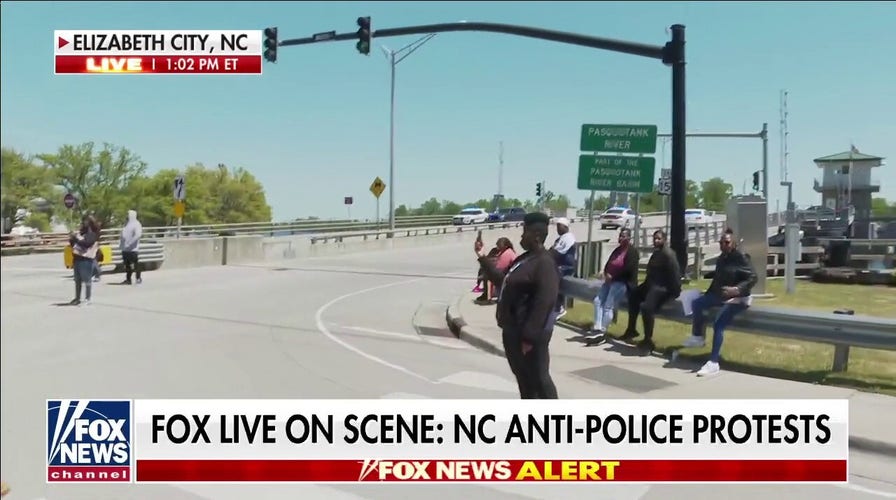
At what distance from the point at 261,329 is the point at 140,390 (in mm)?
4217

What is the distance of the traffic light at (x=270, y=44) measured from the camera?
17.5 m

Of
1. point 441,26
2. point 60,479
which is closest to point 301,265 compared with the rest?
point 441,26

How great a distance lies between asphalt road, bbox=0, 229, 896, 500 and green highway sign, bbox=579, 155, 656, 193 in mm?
3825

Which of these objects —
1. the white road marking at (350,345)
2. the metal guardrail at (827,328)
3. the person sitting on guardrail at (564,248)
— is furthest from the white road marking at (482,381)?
the person sitting on guardrail at (564,248)

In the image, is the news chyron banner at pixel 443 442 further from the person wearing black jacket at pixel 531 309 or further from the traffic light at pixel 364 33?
the traffic light at pixel 364 33

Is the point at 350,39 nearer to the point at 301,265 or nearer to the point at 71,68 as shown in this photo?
the point at 71,68

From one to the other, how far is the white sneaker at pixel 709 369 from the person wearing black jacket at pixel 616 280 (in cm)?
207

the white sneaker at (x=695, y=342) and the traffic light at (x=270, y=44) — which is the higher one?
the traffic light at (x=270, y=44)

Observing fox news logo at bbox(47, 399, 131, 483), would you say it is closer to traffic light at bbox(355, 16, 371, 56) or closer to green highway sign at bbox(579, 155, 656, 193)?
green highway sign at bbox(579, 155, 656, 193)

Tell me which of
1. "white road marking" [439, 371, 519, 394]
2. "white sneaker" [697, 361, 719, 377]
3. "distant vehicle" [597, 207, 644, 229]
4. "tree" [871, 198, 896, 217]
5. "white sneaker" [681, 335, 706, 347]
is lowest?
"white road marking" [439, 371, 519, 394]

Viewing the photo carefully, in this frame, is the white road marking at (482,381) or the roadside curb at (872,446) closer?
the roadside curb at (872,446)

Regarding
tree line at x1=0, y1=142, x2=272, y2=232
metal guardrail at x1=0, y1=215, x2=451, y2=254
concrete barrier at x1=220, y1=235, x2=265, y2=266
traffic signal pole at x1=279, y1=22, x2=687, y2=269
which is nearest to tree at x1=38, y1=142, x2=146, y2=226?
tree line at x1=0, y1=142, x2=272, y2=232

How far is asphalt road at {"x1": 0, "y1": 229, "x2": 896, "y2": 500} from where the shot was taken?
4941mm
